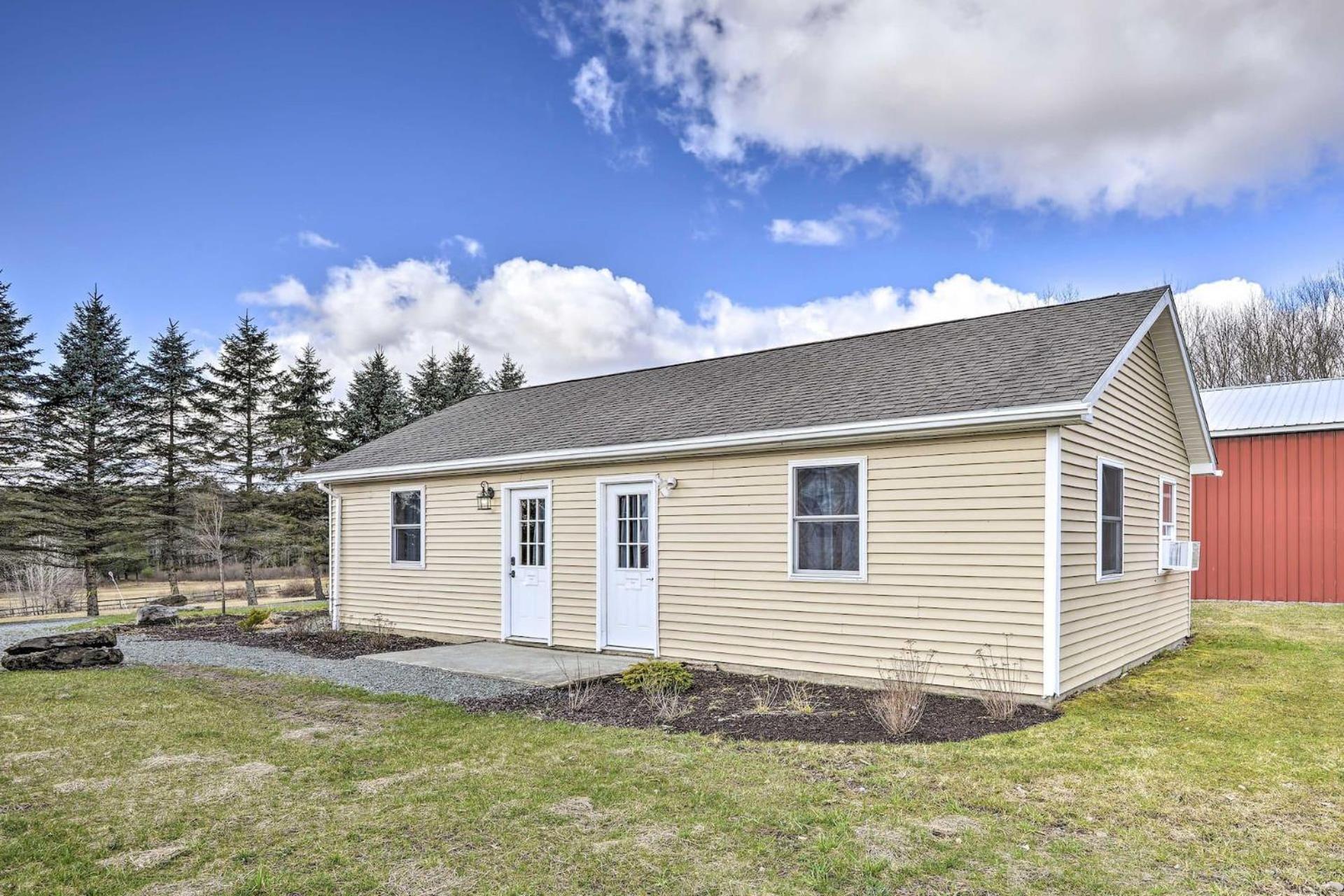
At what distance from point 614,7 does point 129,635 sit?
41.5ft

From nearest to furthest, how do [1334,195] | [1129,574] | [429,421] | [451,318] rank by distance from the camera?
[1129,574] < [429,421] < [1334,195] < [451,318]

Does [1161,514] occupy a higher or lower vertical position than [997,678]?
higher

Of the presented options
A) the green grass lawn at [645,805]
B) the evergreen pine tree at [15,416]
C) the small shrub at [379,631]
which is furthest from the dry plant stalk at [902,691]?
the evergreen pine tree at [15,416]

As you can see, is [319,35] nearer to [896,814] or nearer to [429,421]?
[429,421]

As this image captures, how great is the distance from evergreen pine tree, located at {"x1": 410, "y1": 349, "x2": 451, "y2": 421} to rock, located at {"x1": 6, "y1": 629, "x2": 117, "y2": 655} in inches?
840

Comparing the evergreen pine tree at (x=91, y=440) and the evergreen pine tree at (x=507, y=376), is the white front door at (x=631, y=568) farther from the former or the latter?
the evergreen pine tree at (x=507, y=376)

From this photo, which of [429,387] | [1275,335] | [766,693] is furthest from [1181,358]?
[429,387]

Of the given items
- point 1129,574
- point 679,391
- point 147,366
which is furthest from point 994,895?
point 147,366

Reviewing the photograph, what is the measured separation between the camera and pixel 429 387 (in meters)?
30.9

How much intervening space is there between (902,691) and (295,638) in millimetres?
9490

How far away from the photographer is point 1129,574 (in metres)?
8.70

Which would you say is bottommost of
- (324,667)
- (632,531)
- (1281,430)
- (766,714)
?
(324,667)

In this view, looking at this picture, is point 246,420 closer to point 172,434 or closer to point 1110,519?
point 172,434

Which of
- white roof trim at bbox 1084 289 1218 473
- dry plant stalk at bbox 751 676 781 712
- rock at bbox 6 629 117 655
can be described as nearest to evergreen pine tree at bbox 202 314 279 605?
rock at bbox 6 629 117 655
